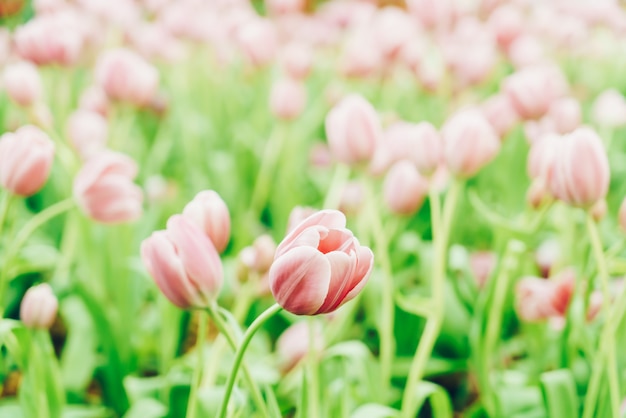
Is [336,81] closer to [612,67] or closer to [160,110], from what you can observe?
[160,110]

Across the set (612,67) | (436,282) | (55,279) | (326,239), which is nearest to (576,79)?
(612,67)

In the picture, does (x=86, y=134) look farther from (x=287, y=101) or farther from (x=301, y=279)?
(x=301, y=279)

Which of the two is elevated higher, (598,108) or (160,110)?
(598,108)

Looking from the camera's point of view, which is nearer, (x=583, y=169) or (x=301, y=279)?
(x=301, y=279)

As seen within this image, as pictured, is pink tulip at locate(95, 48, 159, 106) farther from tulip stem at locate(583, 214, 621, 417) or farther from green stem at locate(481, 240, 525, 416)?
tulip stem at locate(583, 214, 621, 417)

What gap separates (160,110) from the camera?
1784mm

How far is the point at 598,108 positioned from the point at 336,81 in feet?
2.76

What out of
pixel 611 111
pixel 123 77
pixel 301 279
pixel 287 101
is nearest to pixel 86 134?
pixel 123 77

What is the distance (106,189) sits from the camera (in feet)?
2.63

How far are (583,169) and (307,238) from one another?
1.14 feet

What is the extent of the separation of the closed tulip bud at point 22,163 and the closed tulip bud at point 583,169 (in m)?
0.55

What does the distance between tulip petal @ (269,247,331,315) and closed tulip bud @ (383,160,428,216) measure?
453mm

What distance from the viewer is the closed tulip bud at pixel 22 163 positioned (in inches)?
28.4

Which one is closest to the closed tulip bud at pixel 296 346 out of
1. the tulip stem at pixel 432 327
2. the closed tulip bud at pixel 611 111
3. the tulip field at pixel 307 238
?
the tulip field at pixel 307 238
